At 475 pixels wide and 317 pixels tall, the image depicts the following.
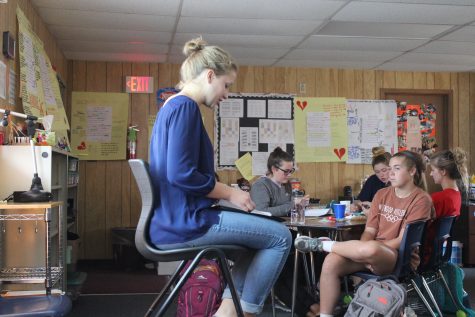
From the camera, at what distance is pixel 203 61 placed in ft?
6.49

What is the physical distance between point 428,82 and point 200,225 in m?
5.42

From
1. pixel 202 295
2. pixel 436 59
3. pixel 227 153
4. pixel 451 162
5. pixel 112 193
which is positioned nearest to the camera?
pixel 202 295

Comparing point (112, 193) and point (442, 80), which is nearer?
point (112, 193)

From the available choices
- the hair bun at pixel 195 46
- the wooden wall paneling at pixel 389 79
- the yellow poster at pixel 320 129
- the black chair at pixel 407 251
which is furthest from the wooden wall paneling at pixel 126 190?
the hair bun at pixel 195 46

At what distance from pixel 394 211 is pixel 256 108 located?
306 cm

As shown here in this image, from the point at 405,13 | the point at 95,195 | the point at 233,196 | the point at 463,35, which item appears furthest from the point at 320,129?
the point at 233,196

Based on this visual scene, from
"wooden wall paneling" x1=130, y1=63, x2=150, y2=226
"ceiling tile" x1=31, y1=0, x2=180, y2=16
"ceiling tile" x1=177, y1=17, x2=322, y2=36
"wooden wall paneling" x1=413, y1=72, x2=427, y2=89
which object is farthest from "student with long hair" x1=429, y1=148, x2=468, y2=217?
"wooden wall paneling" x1=130, y1=63, x2=150, y2=226

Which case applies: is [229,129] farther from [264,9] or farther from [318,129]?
[264,9]

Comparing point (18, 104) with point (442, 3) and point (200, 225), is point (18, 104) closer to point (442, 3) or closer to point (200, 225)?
point (200, 225)

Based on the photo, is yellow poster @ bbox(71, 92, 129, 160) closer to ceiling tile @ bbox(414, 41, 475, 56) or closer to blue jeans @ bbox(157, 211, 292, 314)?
ceiling tile @ bbox(414, 41, 475, 56)

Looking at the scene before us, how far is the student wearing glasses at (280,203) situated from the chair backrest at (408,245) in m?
0.71

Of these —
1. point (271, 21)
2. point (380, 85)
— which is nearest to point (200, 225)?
point (271, 21)

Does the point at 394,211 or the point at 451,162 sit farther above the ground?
the point at 451,162

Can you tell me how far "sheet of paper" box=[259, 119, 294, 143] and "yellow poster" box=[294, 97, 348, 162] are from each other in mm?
82
